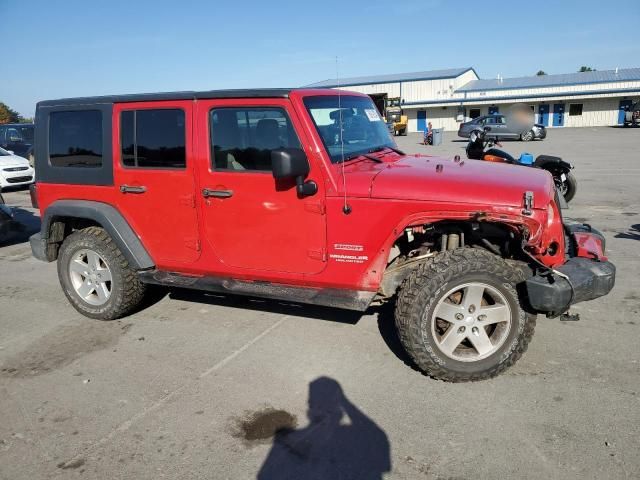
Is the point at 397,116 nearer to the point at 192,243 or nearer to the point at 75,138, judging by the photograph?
the point at 75,138

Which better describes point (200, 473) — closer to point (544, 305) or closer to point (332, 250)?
point (332, 250)

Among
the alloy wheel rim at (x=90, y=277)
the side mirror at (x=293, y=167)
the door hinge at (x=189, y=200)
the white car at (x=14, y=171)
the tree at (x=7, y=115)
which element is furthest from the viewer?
the tree at (x=7, y=115)

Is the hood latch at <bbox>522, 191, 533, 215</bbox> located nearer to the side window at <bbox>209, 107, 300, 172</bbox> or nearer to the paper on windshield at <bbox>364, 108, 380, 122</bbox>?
the side window at <bbox>209, 107, 300, 172</bbox>

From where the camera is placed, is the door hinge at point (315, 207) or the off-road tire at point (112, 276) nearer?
the door hinge at point (315, 207)

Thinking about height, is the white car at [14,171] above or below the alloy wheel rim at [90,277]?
above

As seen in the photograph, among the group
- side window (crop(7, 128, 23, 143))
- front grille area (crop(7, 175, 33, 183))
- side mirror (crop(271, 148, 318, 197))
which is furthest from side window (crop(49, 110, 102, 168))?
side window (crop(7, 128, 23, 143))

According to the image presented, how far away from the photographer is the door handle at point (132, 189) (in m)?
4.31

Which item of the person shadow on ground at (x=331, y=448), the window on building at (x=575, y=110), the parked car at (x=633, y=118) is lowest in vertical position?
the person shadow on ground at (x=331, y=448)

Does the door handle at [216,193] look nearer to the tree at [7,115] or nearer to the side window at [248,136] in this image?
the side window at [248,136]

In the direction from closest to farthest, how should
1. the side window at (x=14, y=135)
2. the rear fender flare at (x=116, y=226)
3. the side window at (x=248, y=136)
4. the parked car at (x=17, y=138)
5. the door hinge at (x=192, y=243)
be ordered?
the side window at (x=248, y=136) → the door hinge at (x=192, y=243) → the rear fender flare at (x=116, y=226) → the parked car at (x=17, y=138) → the side window at (x=14, y=135)

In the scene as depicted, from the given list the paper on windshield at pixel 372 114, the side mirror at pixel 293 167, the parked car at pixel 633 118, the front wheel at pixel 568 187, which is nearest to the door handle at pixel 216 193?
the side mirror at pixel 293 167

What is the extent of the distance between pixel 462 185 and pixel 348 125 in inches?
48.4

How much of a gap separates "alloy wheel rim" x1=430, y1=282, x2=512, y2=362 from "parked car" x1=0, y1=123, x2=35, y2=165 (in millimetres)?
17553

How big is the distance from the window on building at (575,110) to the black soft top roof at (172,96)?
47.2m
